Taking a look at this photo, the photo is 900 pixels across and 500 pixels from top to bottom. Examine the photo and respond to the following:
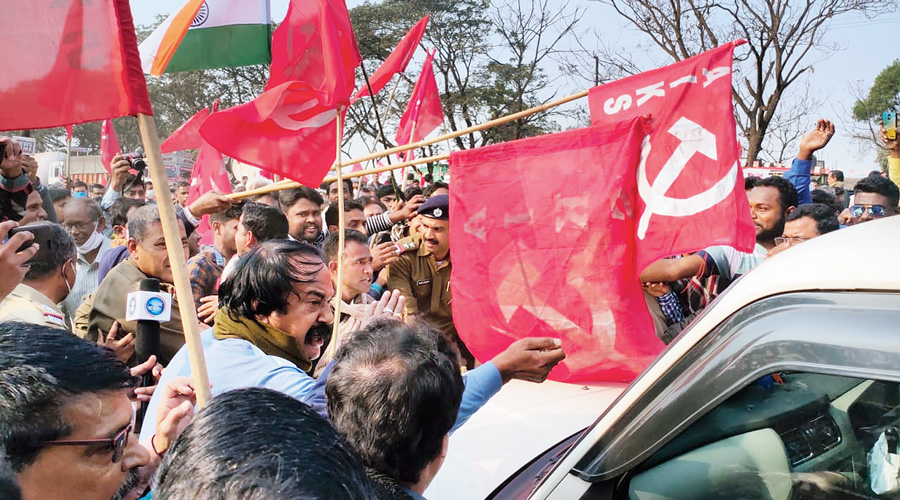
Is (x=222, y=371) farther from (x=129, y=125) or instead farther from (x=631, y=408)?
(x=129, y=125)

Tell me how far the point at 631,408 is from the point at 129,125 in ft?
142

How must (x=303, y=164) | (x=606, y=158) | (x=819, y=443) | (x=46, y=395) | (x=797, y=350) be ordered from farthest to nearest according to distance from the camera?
(x=303, y=164) < (x=606, y=158) < (x=819, y=443) < (x=46, y=395) < (x=797, y=350)

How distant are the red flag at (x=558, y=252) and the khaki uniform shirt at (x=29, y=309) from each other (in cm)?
173

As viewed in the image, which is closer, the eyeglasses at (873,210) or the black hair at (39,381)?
the black hair at (39,381)

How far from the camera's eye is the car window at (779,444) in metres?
1.27

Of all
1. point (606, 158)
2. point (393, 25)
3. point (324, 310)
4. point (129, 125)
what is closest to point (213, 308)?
point (324, 310)

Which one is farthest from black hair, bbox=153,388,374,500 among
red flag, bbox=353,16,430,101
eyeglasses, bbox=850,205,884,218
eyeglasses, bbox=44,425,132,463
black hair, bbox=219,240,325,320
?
eyeglasses, bbox=850,205,884,218

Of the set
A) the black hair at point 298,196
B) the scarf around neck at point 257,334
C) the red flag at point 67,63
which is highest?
the red flag at point 67,63

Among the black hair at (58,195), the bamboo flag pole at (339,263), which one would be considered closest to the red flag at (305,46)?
the bamboo flag pole at (339,263)

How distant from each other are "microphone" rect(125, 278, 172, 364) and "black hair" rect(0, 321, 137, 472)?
872mm

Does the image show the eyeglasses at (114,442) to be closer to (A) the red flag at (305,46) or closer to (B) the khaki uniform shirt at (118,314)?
(B) the khaki uniform shirt at (118,314)

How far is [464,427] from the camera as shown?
8.30ft

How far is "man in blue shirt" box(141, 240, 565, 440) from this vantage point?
6.63 feet

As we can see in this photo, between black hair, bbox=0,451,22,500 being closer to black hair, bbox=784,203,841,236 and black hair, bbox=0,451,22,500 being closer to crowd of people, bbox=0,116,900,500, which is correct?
crowd of people, bbox=0,116,900,500
